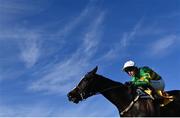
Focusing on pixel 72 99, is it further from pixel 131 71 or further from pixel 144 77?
pixel 144 77

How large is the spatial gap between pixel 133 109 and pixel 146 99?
755mm

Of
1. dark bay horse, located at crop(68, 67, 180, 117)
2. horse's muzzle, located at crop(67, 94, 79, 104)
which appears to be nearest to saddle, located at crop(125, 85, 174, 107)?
dark bay horse, located at crop(68, 67, 180, 117)

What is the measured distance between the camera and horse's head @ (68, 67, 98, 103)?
21.8 m

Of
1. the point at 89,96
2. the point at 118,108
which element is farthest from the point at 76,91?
the point at 118,108

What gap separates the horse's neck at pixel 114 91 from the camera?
Result: 21455 millimetres

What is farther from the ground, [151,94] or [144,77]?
[144,77]

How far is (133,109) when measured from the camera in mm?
20859

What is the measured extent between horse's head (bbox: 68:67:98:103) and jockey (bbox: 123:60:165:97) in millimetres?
1571

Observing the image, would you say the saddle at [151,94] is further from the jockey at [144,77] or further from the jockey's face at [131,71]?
the jockey's face at [131,71]

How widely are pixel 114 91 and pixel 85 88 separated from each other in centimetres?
133

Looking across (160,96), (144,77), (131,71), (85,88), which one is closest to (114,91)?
(131,71)

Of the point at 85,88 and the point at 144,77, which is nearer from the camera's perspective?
the point at 144,77

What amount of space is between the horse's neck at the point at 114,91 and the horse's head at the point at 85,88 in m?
0.36

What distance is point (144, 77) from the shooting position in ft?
69.6
